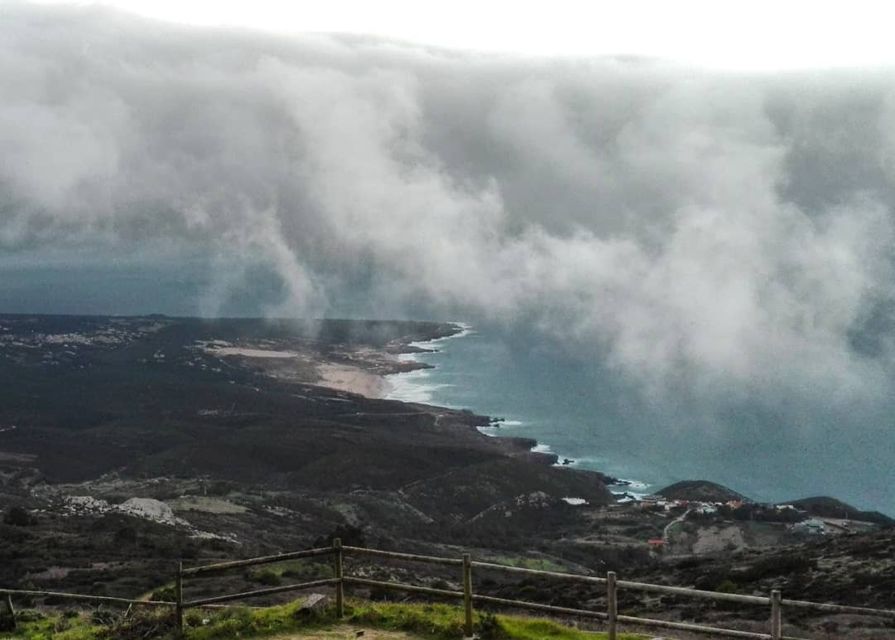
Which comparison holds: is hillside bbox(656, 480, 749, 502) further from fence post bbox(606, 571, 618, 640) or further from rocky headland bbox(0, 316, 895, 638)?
fence post bbox(606, 571, 618, 640)

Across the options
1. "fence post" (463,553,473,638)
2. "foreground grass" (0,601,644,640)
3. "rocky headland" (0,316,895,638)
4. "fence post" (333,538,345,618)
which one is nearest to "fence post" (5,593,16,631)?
"foreground grass" (0,601,644,640)

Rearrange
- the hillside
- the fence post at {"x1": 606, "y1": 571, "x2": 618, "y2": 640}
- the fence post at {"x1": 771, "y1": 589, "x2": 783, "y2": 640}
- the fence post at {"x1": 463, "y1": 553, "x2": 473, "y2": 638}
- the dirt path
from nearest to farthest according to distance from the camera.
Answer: the fence post at {"x1": 771, "y1": 589, "x2": 783, "y2": 640} < the fence post at {"x1": 606, "y1": 571, "x2": 618, "y2": 640} < the fence post at {"x1": 463, "y1": 553, "x2": 473, "y2": 638} < the dirt path < the hillside

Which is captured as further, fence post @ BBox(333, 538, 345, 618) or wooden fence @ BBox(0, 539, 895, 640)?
fence post @ BBox(333, 538, 345, 618)

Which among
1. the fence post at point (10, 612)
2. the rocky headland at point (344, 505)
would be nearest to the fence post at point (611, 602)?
the fence post at point (10, 612)

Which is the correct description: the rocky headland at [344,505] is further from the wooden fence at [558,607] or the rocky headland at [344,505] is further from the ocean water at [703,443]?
the wooden fence at [558,607]

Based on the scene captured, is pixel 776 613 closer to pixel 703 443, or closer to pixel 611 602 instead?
pixel 611 602

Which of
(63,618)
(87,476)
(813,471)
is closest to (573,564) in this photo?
(63,618)
